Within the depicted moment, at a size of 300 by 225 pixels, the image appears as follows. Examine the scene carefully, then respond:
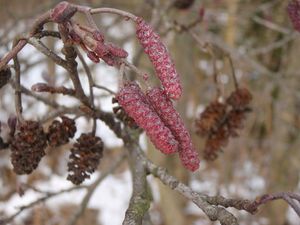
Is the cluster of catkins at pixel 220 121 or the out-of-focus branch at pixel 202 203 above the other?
the cluster of catkins at pixel 220 121

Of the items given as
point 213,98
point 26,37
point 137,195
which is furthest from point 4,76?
point 213,98

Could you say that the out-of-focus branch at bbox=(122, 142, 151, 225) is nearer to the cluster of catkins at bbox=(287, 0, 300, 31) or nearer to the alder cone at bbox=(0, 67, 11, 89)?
the alder cone at bbox=(0, 67, 11, 89)

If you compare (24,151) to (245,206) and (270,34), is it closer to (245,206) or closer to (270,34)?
(245,206)

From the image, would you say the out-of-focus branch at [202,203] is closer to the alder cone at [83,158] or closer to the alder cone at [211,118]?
the alder cone at [83,158]

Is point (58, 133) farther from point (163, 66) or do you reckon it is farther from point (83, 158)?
point (163, 66)

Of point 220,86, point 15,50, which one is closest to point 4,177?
point 220,86

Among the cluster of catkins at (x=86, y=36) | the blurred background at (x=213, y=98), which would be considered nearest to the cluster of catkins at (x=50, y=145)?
the cluster of catkins at (x=86, y=36)
